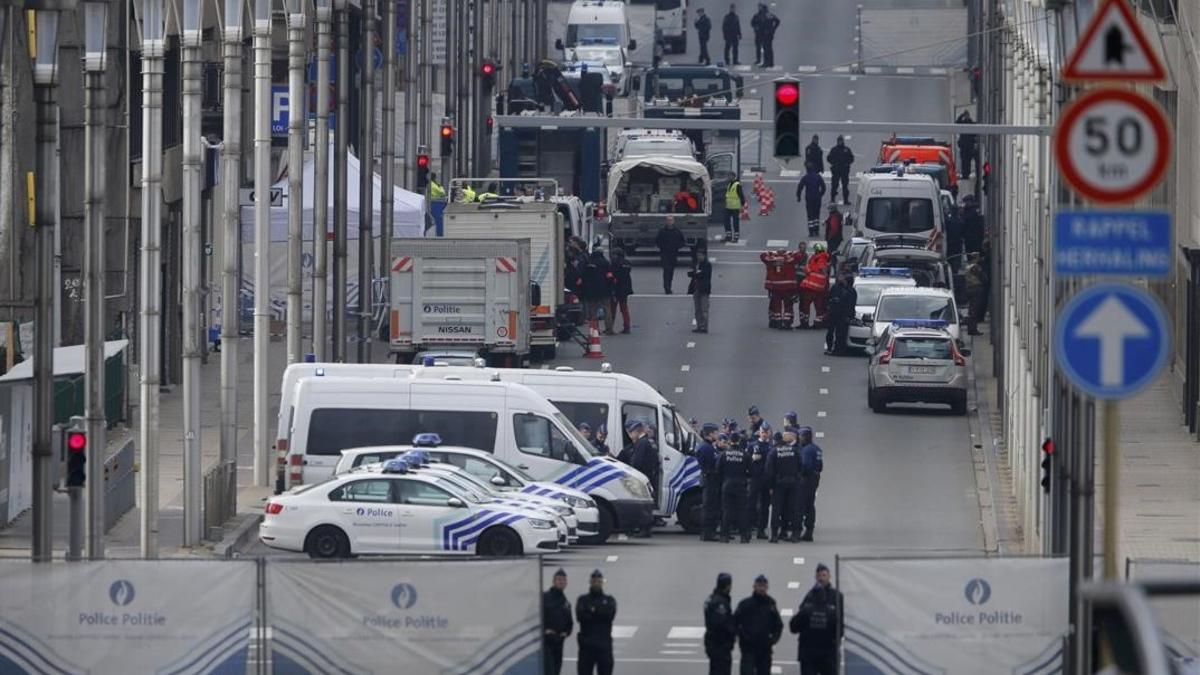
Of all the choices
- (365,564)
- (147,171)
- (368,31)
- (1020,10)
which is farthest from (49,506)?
(368,31)

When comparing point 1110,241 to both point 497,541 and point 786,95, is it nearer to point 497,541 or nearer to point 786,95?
point 786,95

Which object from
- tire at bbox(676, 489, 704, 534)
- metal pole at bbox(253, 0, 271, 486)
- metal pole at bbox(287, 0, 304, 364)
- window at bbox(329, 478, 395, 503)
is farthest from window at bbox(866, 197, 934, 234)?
window at bbox(329, 478, 395, 503)

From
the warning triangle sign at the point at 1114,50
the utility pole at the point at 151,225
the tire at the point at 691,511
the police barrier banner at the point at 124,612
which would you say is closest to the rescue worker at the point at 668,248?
the tire at the point at 691,511

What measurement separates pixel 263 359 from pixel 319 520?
6.27m

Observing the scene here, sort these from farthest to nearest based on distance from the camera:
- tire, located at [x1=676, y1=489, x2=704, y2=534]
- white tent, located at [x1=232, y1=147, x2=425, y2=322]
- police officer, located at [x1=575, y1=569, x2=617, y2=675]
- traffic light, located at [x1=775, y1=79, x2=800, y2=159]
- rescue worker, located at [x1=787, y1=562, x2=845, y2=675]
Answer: white tent, located at [x1=232, y1=147, x2=425, y2=322] → tire, located at [x1=676, y1=489, x2=704, y2=534] → traffic light, located at [x1=775, y1=79, x2=800, y2=159] → police officer, located at [x1=575, y1=569, x2=617, y2=675] → rescue worker, located at [x1=787, y1=562, x2=845, y2=675]

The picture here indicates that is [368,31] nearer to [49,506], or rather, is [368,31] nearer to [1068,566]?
[49,506]

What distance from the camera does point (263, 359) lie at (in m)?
39.9

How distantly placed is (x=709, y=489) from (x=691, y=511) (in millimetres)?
1462

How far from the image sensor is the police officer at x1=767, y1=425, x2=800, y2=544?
36.9m

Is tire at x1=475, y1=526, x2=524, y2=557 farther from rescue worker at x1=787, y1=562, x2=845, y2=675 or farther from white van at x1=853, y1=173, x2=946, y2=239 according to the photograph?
white van at x1=853, y1=173, x2=946, y2=239

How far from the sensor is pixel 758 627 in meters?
25.4

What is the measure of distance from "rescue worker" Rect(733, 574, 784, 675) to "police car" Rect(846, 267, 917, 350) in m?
27.3

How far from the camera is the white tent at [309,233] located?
56.1m

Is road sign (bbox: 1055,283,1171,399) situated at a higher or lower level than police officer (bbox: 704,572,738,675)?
higher
